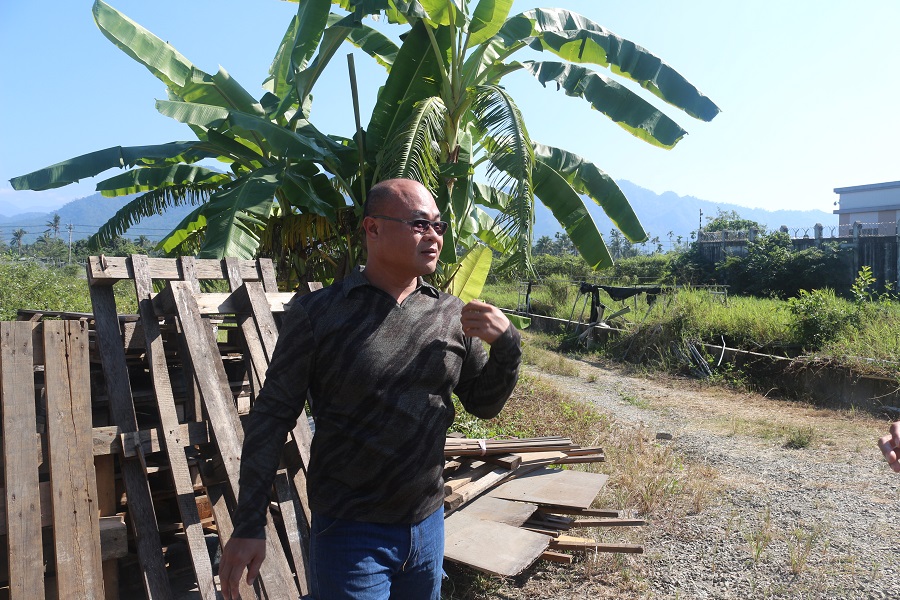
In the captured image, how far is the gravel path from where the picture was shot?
4.37m

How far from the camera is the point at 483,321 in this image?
197 cm

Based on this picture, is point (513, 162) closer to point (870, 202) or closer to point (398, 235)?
point (398, 235)

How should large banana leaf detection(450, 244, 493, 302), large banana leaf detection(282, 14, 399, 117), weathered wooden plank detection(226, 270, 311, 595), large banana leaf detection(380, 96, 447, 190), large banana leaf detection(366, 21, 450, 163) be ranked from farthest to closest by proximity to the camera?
large banana leaf detection(450, 244, 493, 302) < large banana leaf detection(366, 21, 450, 163) < large banana leaf detection(282, 14, 399, 117) < large banana leaf detection(380, 96, 447, 190) < weathered wooden plank detection(226, 270, 311, 595)

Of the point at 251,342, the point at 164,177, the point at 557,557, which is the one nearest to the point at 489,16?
the point at 164,177

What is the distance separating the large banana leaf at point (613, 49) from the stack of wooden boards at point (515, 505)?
413 centimetres

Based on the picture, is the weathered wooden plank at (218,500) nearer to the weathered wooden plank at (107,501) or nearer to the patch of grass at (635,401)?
the weathered wooden plank at (107,501)

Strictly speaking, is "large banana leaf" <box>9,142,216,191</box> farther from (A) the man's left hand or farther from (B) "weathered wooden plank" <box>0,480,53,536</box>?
(A) the man's left hand

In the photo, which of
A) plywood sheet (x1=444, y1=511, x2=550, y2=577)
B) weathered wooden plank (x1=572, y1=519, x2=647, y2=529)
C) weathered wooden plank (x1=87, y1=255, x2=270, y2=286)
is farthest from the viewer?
weathered wooden plank (x1=572, y1=519, x2=647, y2=529)

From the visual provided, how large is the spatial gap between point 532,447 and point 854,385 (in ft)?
23.1

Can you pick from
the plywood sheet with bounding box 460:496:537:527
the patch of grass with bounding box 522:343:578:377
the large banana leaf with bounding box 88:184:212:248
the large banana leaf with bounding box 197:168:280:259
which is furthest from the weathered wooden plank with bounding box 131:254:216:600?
the patch of grass with bounding box 522:343:578:377

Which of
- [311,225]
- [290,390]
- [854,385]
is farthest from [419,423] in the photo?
[854,385]

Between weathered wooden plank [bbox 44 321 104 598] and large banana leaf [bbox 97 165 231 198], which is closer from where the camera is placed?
weathered wooden plank [bbox 44 321 104 598]

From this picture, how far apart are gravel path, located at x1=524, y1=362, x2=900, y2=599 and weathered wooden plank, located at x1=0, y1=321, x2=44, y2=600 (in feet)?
9.71

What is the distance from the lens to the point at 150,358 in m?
3.29
